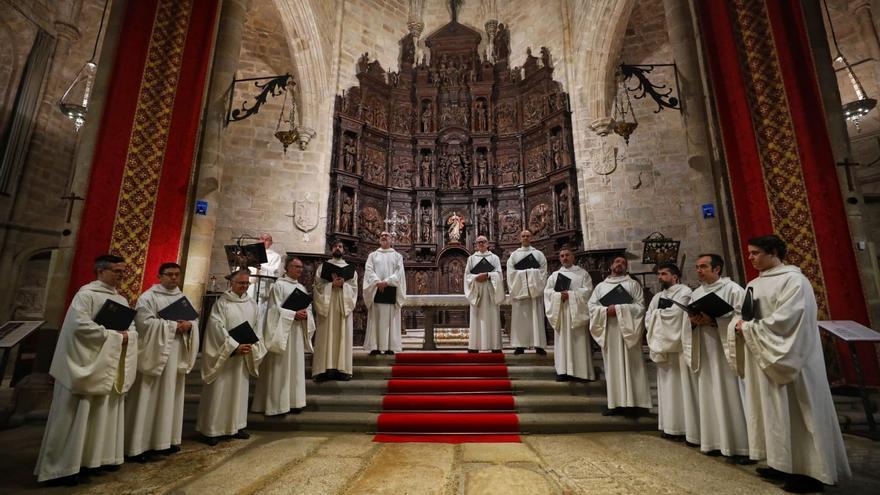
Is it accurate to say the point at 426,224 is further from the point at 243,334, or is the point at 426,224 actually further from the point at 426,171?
the point at 243,334

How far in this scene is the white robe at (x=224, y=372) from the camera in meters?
4.05

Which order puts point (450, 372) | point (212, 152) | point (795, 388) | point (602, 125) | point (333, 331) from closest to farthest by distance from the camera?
point (795, 388), point (333, 331), point (450, 372), point (212, 152), point (602, 125)

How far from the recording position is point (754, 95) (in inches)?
210

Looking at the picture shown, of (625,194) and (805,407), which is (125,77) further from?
(625,194)

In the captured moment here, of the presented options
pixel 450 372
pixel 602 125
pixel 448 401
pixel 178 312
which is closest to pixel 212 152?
pixel 178 312

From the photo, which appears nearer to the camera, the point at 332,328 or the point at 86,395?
the point at 86,395

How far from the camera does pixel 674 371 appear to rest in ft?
13.4

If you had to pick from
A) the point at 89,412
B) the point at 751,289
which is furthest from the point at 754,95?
the point at 89,412

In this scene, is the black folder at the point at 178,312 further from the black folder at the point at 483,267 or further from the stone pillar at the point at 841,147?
the stone pillar at the point at 841,147

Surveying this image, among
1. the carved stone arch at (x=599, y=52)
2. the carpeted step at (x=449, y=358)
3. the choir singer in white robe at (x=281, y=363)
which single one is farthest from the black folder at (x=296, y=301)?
the carved stone arch at (x=599, y=52)

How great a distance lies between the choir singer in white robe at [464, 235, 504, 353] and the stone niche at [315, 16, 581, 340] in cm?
431

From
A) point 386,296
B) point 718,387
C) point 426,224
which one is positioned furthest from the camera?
point 426,224

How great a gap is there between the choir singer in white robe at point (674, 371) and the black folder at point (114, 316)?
4.87m

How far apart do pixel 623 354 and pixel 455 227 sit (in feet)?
24.8
